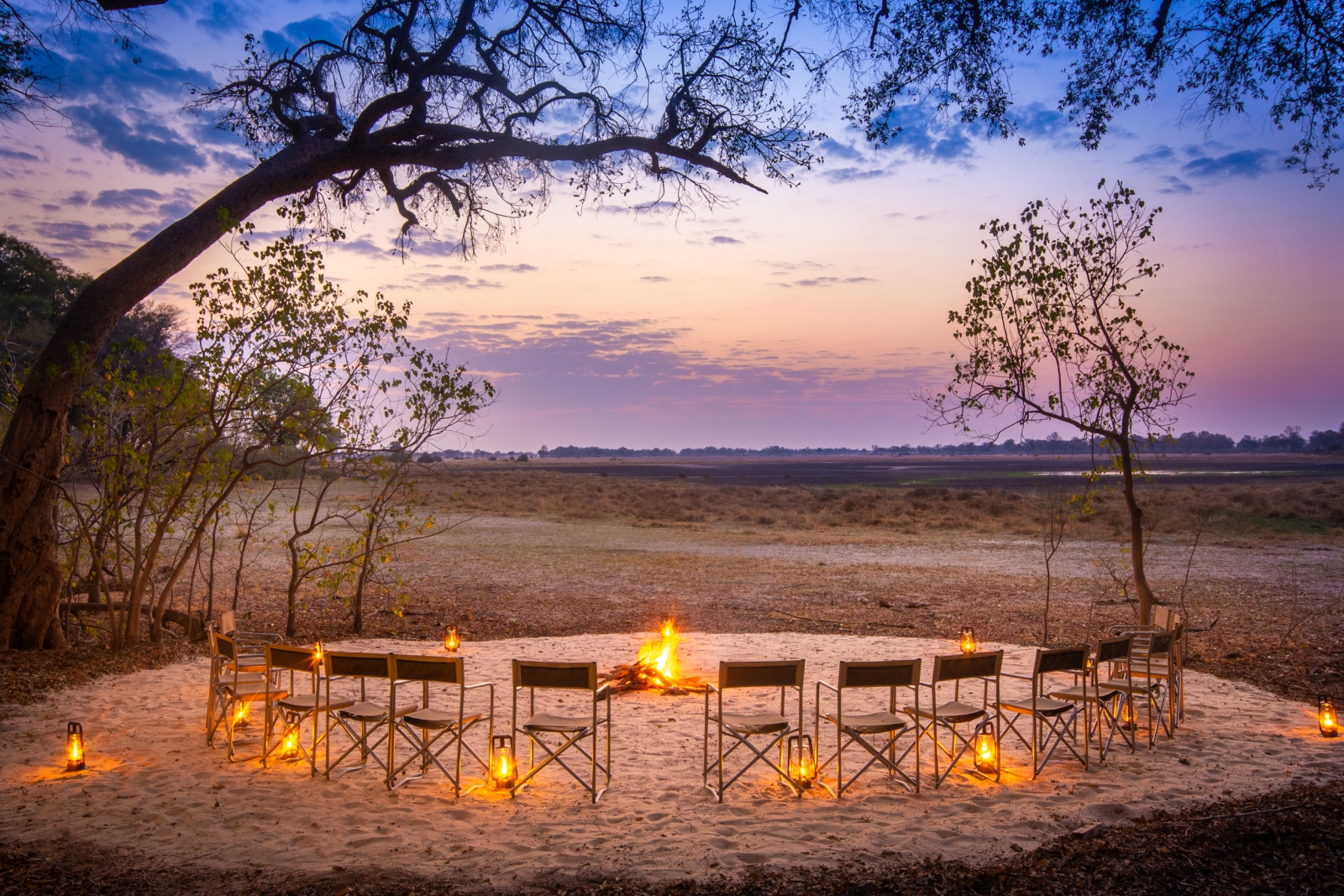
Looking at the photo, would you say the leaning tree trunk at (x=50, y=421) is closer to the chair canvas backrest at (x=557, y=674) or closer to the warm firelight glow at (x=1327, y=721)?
the chair canvas backrest at (x=557, y=674)

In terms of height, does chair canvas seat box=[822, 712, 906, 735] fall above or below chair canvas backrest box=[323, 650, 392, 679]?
below

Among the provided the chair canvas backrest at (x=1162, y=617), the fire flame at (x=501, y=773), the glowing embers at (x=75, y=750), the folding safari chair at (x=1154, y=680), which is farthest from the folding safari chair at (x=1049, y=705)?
the glowing embers at (x=75, y=750)

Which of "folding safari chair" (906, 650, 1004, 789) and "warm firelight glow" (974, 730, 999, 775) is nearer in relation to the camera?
"folding safari chair" (906, 650, 1004, 789)

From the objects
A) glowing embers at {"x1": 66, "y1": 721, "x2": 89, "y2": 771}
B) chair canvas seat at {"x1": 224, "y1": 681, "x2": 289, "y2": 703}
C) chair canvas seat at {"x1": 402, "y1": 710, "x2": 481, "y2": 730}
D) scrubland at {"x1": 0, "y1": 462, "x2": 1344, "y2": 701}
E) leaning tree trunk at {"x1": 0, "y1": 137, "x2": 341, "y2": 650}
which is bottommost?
scrubland at {"x1": 0, "y1": 462, "x2": 1344, "y2": 701}

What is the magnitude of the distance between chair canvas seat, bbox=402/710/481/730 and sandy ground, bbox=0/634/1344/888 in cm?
47

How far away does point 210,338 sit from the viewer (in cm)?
943

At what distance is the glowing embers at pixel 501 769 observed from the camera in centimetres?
572

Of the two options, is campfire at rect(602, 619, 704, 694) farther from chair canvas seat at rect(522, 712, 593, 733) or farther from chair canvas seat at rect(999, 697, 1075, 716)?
chair canvas seat at rect(999, 697, 1075, 716)

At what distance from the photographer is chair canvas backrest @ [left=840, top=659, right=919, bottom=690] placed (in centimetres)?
546

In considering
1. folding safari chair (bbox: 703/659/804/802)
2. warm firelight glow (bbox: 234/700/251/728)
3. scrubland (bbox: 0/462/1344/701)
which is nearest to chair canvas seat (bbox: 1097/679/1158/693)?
folding safari chair (bbox: 703/659/804/802)

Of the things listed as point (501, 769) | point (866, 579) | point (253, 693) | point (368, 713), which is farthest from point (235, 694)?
point (866, 579)

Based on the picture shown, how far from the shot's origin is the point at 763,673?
5.52 meters

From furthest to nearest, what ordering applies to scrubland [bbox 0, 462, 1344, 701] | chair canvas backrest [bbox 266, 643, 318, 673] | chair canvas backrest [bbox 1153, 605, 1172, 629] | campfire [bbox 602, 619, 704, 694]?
scrubland [bbox 0, 462, 1344, 701]
campfire [bbox 602, 619, 704, 694]
chair canvas backrest [bbox 1153, 605, 1172, 629]
chair canvas backrest [bbox 266, 643, 318, 673]

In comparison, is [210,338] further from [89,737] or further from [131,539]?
[131,539]
